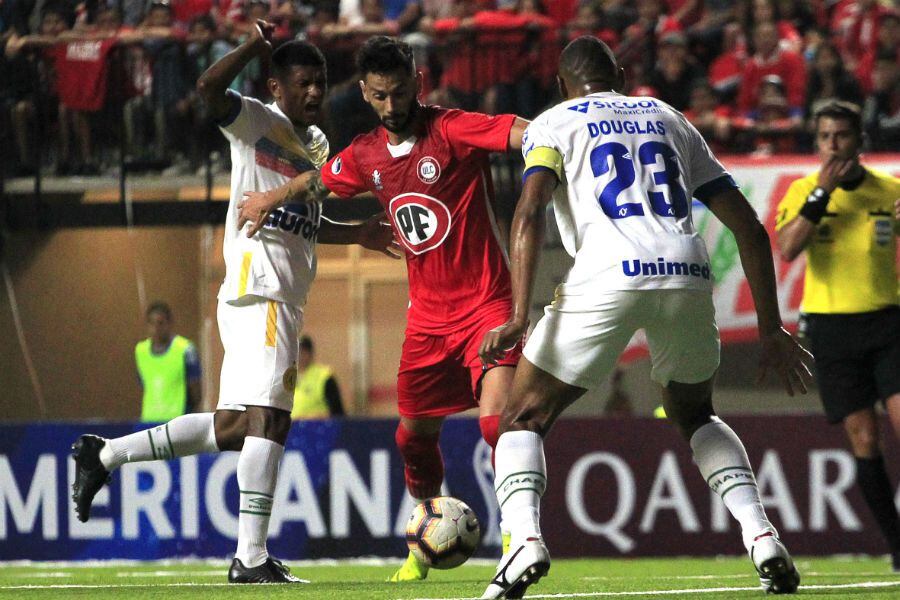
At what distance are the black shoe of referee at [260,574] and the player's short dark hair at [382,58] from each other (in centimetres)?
212

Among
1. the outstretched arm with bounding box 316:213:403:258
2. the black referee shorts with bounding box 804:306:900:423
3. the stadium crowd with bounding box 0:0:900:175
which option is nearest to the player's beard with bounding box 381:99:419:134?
the outstretched arm with bounding box 316:213:403:258

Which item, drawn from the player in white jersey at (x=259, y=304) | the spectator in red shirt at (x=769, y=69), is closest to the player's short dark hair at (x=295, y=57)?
the player in white jersey at (x=259, y=304)

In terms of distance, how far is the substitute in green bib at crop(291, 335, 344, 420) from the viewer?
40.0ft

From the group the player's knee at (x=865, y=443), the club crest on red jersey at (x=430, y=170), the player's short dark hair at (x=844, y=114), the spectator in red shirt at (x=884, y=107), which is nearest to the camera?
the club crest on red jersey at (x=430, y=170)

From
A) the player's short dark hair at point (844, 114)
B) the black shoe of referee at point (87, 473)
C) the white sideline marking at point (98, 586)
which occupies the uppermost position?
the player's short dark hair at point (844, 114)

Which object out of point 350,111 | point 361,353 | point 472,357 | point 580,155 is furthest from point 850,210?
point 361,353

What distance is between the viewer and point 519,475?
15.8 feet

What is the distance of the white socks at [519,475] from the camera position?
4.77 m

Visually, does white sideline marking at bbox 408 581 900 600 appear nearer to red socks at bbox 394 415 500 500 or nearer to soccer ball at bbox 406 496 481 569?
soccer ball at bbox 406 496 481 569

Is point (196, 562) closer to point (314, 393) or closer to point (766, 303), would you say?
point (314, 393)

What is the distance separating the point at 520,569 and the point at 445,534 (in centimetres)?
146

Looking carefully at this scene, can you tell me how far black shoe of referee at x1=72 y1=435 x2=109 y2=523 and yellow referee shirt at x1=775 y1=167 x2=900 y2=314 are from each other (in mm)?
3551

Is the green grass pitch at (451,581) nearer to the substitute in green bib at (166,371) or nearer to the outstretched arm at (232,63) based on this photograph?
the outstretched arm at (232,63)

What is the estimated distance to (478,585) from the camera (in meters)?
6.14
